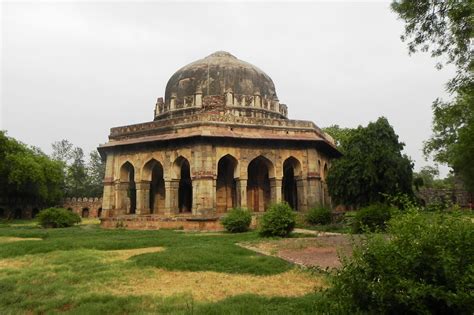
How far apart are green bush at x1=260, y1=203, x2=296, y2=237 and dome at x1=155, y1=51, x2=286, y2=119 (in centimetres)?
960

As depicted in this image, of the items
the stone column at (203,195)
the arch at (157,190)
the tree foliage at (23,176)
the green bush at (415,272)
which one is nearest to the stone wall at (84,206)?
the tree foliage at (23,176)

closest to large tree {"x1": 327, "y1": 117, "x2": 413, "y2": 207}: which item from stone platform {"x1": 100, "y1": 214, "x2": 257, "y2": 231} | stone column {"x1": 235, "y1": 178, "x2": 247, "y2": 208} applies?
stone column {"x1": 235, "y1": 178, "x2": 247, "y2": 208}

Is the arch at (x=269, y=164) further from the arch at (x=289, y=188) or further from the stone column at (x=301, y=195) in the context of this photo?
the arch at (x=289, y=188)

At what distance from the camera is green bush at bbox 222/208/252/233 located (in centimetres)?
1442

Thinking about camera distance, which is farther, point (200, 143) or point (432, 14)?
point (200, 143)

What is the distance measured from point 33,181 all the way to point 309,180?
26177 mm

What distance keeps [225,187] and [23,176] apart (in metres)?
22.0

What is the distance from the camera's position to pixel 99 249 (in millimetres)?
10508

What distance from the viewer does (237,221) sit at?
14.4 meters

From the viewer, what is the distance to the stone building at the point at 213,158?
1764cm

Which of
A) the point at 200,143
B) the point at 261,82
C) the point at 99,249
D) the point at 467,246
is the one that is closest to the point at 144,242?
the point at 99,249

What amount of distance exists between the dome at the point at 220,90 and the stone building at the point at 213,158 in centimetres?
6

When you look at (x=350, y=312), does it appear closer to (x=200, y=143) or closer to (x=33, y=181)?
(x=200, y=143)

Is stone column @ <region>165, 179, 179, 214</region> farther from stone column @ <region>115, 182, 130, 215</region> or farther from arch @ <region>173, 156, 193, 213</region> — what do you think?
stone column @ <region>115, 182, 130, 215</region>
